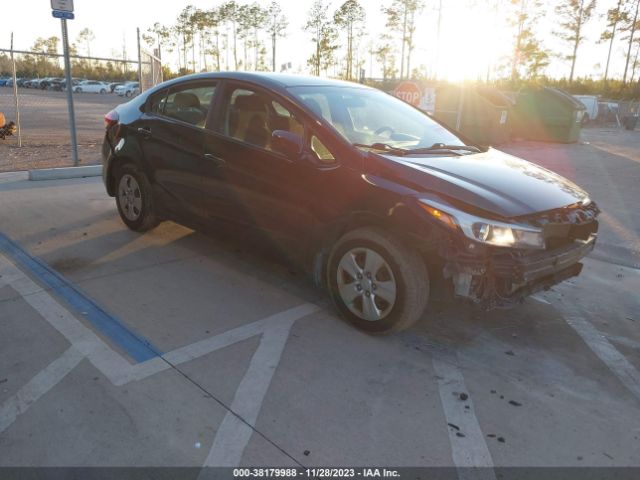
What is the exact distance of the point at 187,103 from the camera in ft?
15.4

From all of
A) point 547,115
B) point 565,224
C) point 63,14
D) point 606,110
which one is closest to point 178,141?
point 565,224

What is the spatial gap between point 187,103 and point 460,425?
11.7ft

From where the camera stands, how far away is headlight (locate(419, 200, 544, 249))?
3.02 metres

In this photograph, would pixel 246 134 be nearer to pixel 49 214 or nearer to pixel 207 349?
pixel 207 349

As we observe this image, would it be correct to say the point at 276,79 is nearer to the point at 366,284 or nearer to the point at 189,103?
the point at 189,103

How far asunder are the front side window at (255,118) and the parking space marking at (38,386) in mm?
1956

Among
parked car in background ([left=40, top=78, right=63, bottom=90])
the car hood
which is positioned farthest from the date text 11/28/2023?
parked car in background ([left=40, top=78, right=63, bottom=90])

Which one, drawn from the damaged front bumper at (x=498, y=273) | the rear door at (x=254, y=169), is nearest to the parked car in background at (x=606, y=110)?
the rear door at (x=254, y=169)

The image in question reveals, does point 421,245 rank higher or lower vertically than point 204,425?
higher

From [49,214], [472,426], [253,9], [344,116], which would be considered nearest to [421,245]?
[472,426]

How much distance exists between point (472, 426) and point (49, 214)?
213 inches

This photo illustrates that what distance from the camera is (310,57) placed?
5250 centimetres

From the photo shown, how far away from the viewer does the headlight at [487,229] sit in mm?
3021

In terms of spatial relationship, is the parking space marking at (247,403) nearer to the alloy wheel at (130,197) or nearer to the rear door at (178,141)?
the rear door at (178,141)
